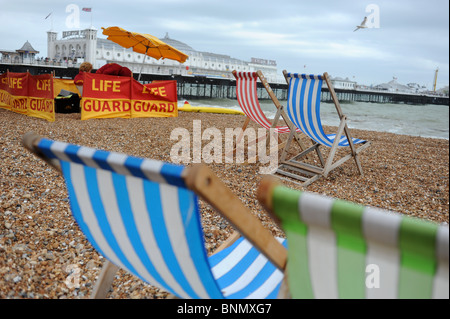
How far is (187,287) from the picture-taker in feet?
3.61

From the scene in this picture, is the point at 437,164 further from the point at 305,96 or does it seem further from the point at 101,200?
the point at 101,200

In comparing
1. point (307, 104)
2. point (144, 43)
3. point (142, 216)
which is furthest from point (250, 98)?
point (144, 43)

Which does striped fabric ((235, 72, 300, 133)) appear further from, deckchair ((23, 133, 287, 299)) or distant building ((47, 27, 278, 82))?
distant building ((47, 27, 278, 82))

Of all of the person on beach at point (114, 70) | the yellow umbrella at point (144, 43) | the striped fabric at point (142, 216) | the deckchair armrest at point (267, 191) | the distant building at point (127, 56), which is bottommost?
the striped fabric at point (142, 216)

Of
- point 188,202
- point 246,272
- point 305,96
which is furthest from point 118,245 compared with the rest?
point 305,96

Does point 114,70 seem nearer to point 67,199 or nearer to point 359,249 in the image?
point 67,199

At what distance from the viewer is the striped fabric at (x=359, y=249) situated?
64 centimetres

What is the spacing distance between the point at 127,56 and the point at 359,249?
65441 millimetres

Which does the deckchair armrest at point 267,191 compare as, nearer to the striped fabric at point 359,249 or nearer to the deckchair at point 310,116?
the striped fabric at point 359,249

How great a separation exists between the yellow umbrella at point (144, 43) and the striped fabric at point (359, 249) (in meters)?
9.29

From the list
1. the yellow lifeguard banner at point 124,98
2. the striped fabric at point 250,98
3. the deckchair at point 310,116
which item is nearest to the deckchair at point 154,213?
the deckchair at point 310,116

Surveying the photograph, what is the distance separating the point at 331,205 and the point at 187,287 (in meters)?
0.58

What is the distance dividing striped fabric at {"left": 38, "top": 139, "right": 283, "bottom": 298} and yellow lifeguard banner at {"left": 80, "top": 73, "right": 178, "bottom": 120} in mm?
6733

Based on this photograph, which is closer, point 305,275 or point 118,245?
point 305,275
